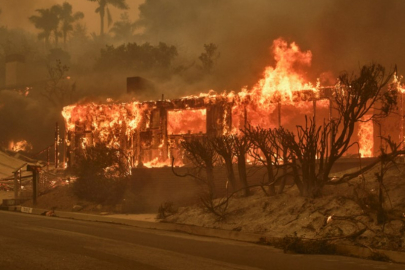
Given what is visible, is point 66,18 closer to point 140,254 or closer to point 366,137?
point 366,137

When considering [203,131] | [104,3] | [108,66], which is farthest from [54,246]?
[104,3]

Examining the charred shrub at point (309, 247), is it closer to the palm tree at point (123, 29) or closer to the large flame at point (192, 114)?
the large flame at point (192, 114)

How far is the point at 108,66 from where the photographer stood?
6250cm

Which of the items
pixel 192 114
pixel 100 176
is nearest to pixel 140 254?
pixel 100 176

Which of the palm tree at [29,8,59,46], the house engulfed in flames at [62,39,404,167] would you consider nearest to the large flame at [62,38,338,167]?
the house engulfed in flames at [62,39,404,167]

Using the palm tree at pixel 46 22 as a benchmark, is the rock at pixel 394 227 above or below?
below

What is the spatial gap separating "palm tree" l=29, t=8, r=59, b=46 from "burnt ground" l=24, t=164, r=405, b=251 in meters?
76.6

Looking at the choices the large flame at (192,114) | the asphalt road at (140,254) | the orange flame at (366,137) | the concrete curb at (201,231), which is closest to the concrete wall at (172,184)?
the large flame at (192,114)

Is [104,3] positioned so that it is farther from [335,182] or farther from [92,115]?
[335,182]

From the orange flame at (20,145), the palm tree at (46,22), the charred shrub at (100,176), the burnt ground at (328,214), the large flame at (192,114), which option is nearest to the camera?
the burnt ground at (328,214)

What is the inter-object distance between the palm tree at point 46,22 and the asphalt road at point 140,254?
259 ft

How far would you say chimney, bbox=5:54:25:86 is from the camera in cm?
6406

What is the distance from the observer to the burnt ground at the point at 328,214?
35.1ft

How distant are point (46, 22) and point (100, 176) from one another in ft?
234
